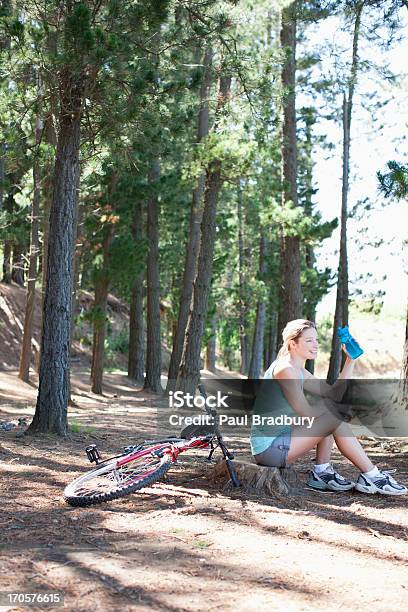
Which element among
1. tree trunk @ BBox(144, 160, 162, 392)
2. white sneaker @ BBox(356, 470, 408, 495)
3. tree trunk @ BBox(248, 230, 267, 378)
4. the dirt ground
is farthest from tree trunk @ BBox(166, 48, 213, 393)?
white sneaker @ BBox(356, 470, 408, 495)

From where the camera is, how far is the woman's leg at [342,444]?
5379mm

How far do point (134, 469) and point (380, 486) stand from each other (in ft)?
6.24

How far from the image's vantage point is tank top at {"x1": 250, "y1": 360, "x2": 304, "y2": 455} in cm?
550

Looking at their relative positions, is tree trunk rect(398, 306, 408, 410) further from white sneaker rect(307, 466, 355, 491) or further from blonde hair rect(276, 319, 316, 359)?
blonde hair rect(276, 319, 316, 359)

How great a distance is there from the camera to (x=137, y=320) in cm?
2197

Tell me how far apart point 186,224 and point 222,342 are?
14893 mm

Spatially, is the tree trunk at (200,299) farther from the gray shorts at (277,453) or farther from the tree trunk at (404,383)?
the gray shorts at (277,453)

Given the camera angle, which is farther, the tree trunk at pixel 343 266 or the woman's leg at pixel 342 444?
the tree trunk at pixel 343 266

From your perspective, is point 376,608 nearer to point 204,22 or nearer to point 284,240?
point 204,22

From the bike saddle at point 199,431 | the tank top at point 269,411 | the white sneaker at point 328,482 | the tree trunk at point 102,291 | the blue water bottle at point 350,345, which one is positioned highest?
the tree trunk at point 102,291

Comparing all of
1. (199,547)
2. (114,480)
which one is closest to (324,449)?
(114,480)

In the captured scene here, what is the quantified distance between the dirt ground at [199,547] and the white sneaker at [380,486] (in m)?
0.06

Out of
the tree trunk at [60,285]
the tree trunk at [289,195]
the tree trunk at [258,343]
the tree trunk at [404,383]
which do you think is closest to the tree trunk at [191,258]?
the tree trunk at [289,195]

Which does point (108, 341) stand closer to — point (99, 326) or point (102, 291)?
point (102, 291)
